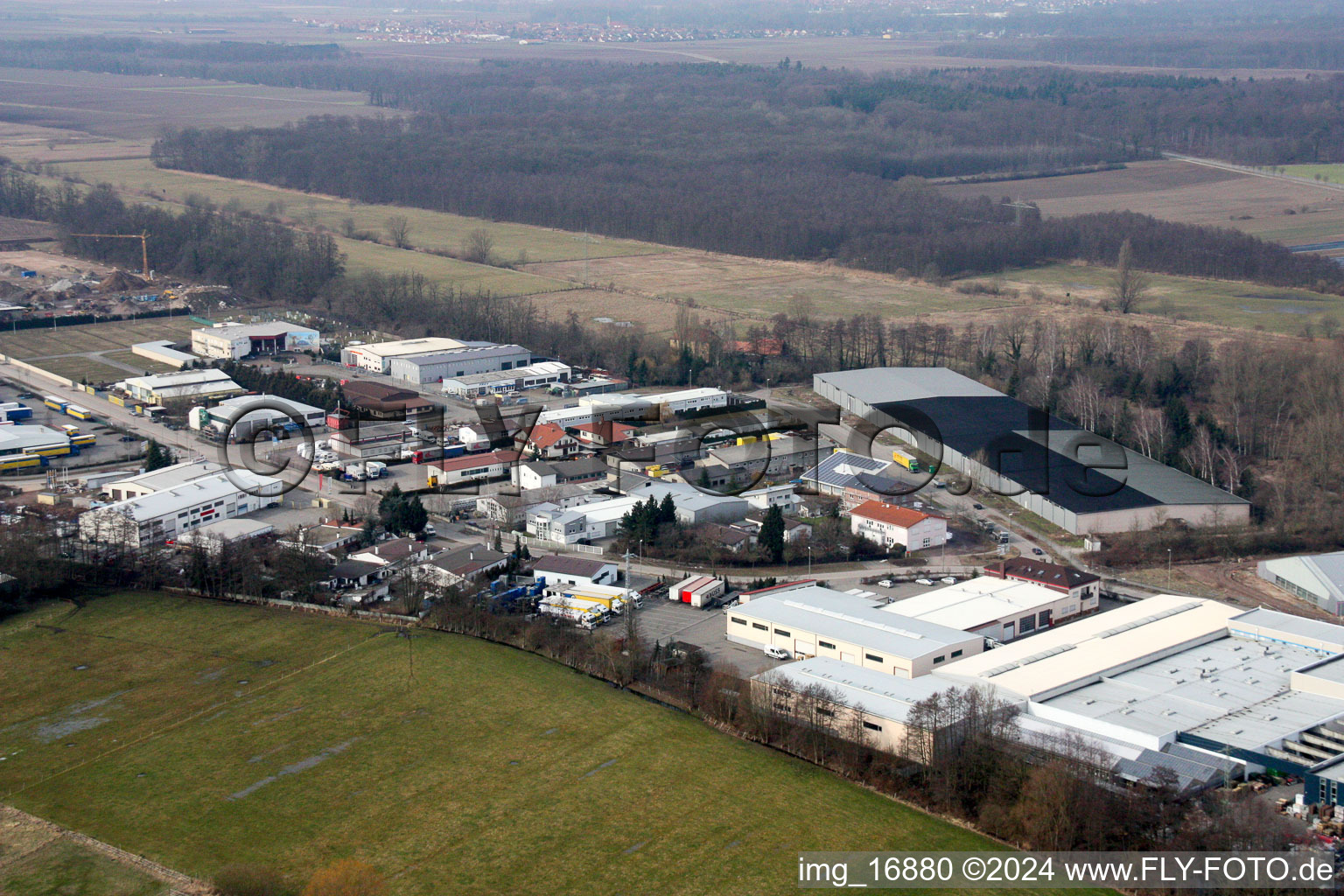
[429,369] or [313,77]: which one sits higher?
[313,77]

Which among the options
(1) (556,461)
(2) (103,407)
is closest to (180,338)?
(2) (103,407)

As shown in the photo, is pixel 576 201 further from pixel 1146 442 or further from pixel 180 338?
pixel 1146 442

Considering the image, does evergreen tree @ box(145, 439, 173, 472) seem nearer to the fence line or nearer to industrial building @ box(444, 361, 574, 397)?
industrial building @ box(444, 361, 574, 397)

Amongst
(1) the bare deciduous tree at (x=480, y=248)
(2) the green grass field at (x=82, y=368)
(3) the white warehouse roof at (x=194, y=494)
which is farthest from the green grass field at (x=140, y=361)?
(1) the bare deciduous tree at (x=480, y=248)

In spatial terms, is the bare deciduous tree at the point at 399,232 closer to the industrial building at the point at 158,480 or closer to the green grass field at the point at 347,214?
the green grass field at the point at 347,214

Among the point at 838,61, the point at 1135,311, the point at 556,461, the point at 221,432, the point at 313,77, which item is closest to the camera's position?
the point at 556,461

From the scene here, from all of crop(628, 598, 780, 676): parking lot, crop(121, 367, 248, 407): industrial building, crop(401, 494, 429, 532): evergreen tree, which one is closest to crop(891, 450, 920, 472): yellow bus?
crop(628, 598, 780, 676): parking lot

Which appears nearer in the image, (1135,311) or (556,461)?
(556,461)
